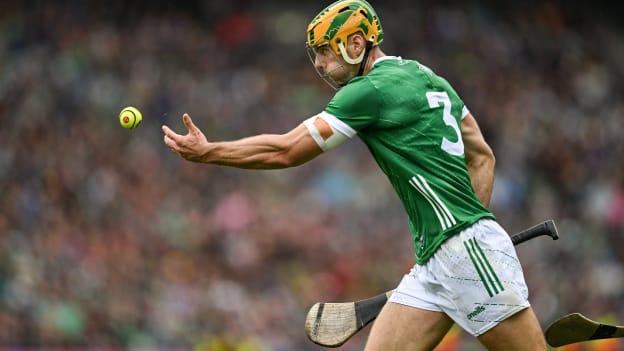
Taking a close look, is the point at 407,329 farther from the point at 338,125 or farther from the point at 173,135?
the point at 173,135

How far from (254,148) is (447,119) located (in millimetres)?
928

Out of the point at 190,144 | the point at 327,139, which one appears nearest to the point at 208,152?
the point at 190,144

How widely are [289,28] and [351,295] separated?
480 cm

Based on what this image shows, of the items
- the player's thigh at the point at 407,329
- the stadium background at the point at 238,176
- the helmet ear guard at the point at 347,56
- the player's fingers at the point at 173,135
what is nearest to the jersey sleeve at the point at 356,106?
the helmet ear guard at the point at 347,56

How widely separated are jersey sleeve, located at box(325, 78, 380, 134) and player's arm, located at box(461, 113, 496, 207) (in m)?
0.70

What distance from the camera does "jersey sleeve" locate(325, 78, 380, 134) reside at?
529 cm

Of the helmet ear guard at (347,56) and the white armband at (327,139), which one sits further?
the helmet ear guard at (347,56)

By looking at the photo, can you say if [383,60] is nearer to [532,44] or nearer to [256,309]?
[256,309]

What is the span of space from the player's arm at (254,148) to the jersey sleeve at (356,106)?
0.09 meters

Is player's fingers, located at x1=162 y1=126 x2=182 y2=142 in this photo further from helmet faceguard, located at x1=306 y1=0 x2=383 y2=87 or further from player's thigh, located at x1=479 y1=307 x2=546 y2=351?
player's thigh, located at x1=479 y1=307 x2=546 y2=351

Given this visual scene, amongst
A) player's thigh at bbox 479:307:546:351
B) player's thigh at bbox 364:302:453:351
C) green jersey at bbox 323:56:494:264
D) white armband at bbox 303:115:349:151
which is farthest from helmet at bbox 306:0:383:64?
player's thigh at bbox 479:307:546:351

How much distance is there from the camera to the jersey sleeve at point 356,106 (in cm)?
529

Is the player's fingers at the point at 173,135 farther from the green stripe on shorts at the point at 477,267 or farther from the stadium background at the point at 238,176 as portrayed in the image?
the stadium background at the point at 238,176

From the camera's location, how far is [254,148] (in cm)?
A: 523
